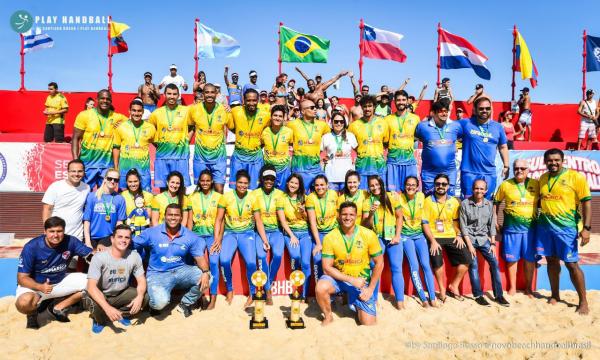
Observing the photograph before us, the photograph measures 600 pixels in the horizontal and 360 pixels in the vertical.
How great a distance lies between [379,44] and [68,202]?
12.0 metres

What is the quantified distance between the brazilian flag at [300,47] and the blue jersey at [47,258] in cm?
1033

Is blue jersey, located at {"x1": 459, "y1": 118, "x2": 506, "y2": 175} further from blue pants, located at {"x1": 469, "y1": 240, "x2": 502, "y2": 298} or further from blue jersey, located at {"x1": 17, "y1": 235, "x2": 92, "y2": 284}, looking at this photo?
blue jersey, located at {"x1": 17, "y1": 235, "x2": 92, "y2": 284}

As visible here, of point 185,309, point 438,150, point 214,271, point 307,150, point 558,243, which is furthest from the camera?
point 307,150

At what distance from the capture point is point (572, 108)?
1609 cm

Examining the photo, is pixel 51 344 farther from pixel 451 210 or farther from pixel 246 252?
pixel 451 210

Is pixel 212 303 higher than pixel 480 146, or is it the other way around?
pixel 480 146

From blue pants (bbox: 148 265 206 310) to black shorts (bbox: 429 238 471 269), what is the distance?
3.55 metres

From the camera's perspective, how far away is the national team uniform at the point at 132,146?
6.84 metres

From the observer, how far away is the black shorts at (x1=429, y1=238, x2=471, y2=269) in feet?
21.0

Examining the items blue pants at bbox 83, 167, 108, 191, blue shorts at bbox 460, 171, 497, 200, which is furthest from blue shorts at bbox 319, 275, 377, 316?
blue pants at bbox 83, 167, 108, 191

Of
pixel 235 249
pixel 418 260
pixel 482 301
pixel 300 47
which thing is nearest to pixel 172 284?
pixel 235 249

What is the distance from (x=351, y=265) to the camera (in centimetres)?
551

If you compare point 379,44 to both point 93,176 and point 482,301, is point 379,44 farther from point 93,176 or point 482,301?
point 93,176

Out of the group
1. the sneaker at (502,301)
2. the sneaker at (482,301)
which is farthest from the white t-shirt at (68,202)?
the sneaker at (502,301)
